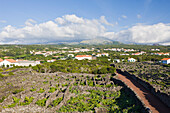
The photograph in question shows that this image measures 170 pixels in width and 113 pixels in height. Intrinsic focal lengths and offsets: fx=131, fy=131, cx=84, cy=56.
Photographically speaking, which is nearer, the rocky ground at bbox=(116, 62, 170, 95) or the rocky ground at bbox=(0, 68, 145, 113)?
the rocky ground at bbox=(0, 68, 145, 113)

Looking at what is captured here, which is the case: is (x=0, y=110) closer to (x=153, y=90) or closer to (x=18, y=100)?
(x=18, y=100)

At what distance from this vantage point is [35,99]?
2344 centimetres

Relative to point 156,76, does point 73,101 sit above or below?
above

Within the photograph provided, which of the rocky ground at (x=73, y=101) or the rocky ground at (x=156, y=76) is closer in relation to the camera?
the rocky ground at (x=73, y=101)

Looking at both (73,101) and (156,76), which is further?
(156,76)

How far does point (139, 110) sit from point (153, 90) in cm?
985

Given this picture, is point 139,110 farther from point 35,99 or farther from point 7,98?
point 7,98

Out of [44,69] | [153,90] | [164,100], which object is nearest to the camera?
[164,100]

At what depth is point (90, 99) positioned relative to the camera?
81.9ft

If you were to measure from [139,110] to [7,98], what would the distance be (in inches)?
872

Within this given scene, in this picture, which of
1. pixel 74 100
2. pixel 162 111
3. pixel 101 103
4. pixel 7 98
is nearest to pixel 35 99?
pixel 7 98

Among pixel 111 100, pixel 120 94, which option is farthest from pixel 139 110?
pixel 120 94

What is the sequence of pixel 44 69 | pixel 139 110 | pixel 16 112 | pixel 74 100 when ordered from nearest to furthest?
1. pixel 16 112
2. pixel 139 110
3. pixel 74 100
4. pixel 44 69

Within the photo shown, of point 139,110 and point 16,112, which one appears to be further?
point 139,110
